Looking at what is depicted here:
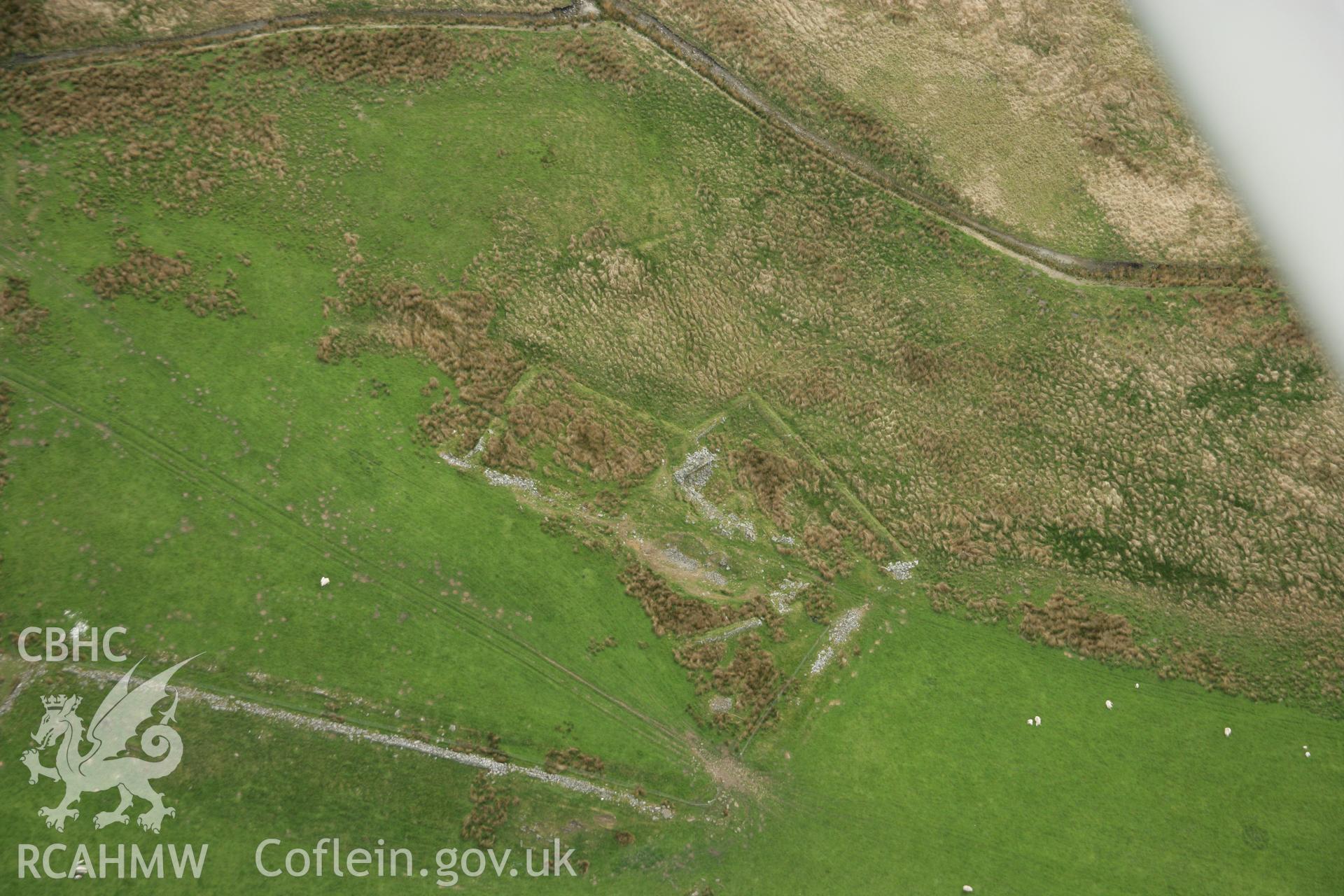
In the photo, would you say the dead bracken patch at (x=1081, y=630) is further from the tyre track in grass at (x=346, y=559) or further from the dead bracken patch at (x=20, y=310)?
the dead bracken patch at (x=20, y=310)

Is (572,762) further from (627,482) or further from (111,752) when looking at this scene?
(111,752)

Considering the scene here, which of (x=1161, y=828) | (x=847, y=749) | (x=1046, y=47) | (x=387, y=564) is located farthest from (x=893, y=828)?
(x=1046, y=47)

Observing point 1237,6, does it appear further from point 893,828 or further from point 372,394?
point 372,394

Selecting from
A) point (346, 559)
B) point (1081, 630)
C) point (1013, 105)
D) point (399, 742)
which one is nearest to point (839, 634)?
point (1081, 630)

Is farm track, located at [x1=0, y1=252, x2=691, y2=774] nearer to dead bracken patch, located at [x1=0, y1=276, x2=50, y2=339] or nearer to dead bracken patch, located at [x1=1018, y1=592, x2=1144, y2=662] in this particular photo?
dead bracken patch, located at [x1=0, y1=276, x2=50, y2=339]

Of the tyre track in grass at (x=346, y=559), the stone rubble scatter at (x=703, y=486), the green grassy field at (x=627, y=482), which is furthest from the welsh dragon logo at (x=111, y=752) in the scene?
the stone rubble scatter at (x=703, y=486)

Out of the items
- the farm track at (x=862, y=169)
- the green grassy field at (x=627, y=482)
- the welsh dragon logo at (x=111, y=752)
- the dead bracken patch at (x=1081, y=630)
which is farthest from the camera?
the farm track at (x=862, y=169)

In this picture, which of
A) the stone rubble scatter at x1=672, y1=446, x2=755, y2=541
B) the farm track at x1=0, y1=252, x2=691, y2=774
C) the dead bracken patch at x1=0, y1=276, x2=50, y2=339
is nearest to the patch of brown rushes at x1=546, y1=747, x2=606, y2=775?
the farm track at x1=0, y1=252, x2=691, y2=774
